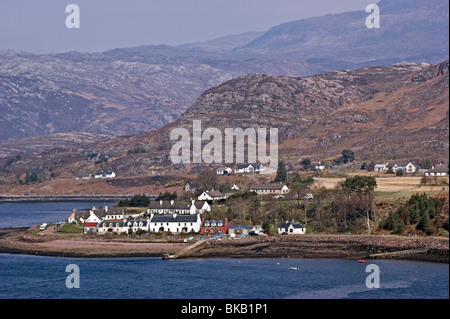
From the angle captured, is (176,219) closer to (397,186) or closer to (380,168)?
(397,186)

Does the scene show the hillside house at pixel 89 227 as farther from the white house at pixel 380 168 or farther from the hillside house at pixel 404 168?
the white house at pixel 380 168

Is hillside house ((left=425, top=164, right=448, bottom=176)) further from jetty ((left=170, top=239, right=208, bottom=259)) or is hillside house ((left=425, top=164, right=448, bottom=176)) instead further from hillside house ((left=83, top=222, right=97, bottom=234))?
hillside house ((left=83, top=222, right=97, bottom=234))

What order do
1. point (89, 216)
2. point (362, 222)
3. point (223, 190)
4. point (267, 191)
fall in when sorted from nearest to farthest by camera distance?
point (362, 222) < point (89, 216) < point (267, 191) < point (223, 190)

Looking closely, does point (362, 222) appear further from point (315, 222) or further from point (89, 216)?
point (89, 216)

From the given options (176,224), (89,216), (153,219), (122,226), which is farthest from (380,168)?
(122,226)

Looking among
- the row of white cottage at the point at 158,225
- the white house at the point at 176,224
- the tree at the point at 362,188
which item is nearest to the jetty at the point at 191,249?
the white house at the point at 176,224
